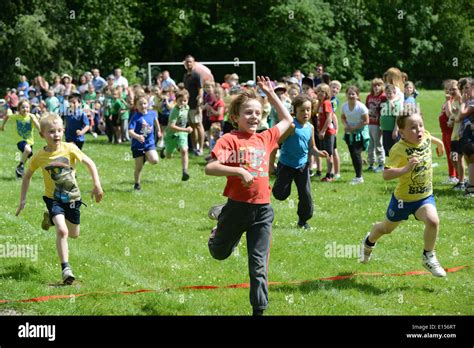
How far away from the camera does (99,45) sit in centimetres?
4538

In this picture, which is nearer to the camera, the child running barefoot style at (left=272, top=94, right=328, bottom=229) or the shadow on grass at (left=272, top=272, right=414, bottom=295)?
the shadow on grass at (left=272, top=272, right=414, bottom=295)

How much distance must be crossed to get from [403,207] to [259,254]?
7.04 ft

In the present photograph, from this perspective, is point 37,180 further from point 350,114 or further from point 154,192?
point 350,114

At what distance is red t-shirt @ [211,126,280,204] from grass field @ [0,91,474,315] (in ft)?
3.75

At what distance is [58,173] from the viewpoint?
28.9ft

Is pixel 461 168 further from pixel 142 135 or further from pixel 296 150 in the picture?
pixel 142 135

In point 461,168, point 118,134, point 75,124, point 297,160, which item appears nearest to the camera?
point 297,160

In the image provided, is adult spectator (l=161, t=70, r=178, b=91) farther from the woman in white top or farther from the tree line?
the tree line

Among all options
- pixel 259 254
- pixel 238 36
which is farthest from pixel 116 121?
pixel 238 36

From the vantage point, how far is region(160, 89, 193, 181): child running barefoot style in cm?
1608

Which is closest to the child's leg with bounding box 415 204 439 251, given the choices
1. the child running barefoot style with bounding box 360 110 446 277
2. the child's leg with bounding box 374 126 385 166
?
the child running barefoot style with bounding box 360 110 446 277

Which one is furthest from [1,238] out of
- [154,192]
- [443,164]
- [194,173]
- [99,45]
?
[99,45]

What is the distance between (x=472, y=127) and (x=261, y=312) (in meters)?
7.20
